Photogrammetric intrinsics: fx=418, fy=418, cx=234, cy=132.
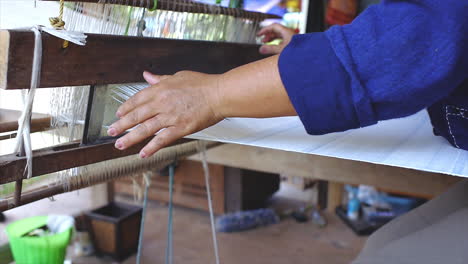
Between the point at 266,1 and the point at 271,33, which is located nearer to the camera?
the point at 271,33

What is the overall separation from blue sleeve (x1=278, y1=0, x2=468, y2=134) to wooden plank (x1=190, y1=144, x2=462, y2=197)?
1048mm

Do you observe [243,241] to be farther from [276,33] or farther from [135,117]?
[135,117]

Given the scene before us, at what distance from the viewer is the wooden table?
1505mm

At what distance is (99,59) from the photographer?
0.63 meters

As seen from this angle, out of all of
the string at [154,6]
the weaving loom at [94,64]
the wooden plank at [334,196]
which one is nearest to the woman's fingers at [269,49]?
the weaving loom at [94,64]

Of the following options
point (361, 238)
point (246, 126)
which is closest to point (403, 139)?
point (246, 126)

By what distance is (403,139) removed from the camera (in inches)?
31.2

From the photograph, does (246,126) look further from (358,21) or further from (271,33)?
(271,33)

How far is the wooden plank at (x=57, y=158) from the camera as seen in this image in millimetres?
575

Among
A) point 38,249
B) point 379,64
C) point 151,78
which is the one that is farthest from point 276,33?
point 38,249

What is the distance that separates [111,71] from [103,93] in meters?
0.04

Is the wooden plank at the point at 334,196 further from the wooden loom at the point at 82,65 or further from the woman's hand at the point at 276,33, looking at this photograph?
A: the wooden loom at the point at 82,65

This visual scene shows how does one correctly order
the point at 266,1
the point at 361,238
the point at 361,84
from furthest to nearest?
the point at 266,1, the point at 361,238, the point at 361,84

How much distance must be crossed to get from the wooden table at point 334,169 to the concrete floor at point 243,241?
0.50 m
